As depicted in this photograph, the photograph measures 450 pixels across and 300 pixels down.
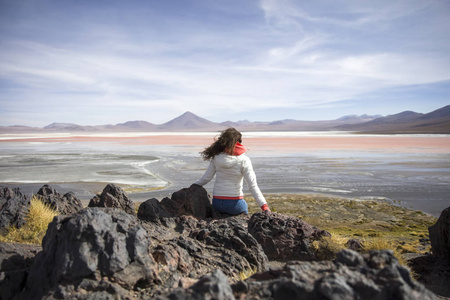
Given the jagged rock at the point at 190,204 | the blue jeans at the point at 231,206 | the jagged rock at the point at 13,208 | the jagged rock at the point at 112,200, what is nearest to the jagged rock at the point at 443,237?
the blue jeans at the point at 231,206

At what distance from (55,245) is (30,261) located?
82cm

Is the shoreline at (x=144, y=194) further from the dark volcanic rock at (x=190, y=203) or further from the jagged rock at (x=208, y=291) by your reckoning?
the jagged rock at (x=208, y=291)

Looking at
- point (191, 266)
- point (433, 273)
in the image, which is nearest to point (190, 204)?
point (191, 266)

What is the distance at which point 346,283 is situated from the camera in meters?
2.48

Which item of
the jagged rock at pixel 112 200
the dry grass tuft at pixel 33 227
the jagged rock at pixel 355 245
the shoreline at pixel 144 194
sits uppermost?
the jagged rock at pixel 112 200

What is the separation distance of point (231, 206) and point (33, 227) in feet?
12.0

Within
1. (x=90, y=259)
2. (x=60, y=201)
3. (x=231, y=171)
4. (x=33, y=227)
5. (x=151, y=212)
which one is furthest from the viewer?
(x=60, y=201)

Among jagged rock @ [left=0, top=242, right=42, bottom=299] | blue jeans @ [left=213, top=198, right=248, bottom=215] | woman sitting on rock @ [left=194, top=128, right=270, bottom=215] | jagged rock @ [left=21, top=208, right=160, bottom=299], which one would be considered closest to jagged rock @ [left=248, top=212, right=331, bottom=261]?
woman sitting on rock @ [left=194, top=128, right=270, bottom=215]

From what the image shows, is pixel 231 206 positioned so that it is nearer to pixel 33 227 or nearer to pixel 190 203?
pixel 190 203

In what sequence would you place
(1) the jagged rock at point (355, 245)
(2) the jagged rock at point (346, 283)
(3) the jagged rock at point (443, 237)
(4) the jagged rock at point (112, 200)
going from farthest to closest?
1. (4) the jagged rock at point (112, 200)
2. (1) the jagged rock at point (355, 245)
3. (3) the jagged rock at point (443, 237)
4. (2) the jagged rock at point (346, 283)

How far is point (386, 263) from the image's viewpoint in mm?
2723

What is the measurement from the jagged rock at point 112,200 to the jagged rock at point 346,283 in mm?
4183

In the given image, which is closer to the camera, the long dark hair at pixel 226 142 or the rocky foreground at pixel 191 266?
the rocky foreground at pixel 191 266

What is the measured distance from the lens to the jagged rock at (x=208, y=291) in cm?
244
